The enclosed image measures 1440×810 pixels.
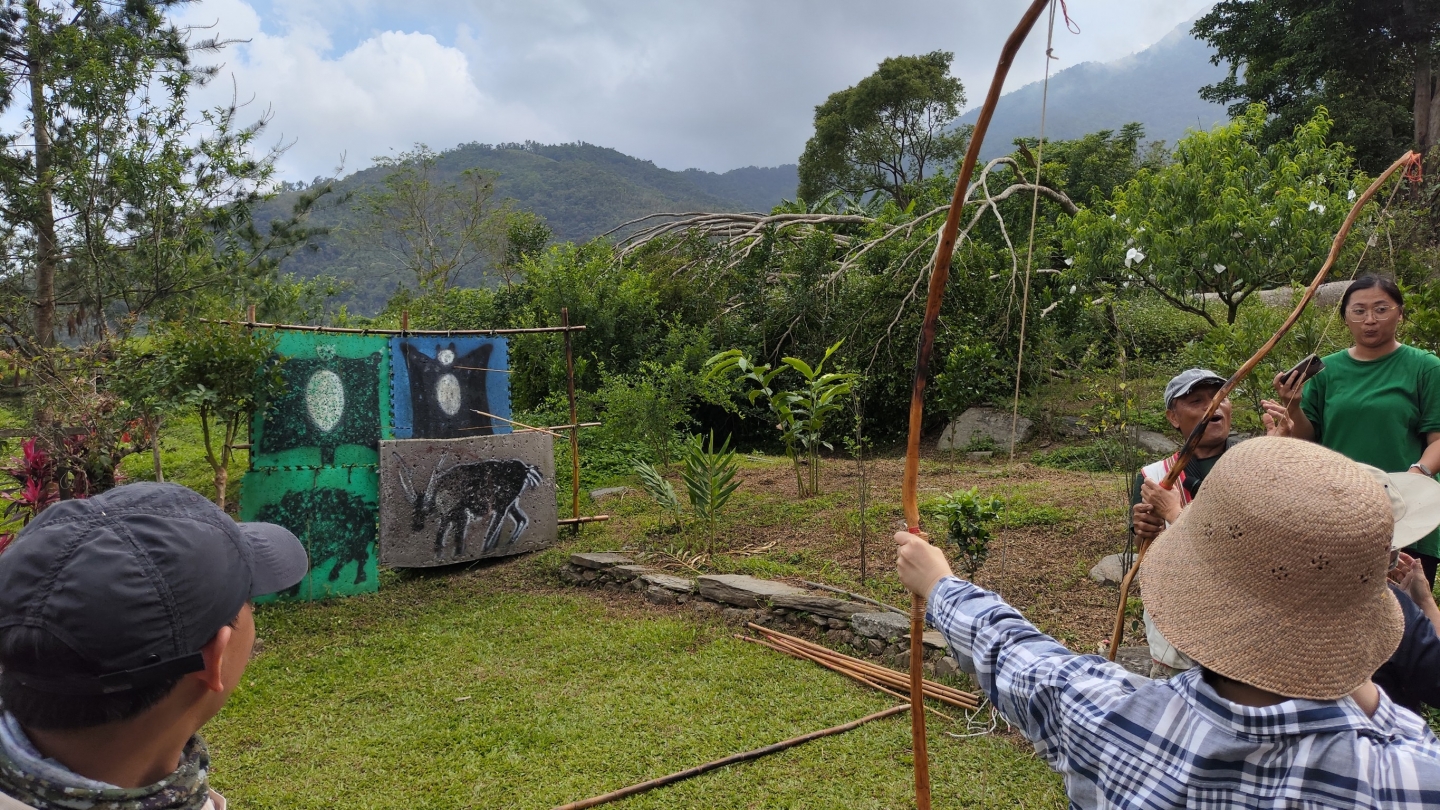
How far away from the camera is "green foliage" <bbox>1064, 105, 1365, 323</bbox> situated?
6.40 metres

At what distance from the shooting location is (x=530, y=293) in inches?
472

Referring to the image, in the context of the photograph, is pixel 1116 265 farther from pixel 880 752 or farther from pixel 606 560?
pixel 880 752

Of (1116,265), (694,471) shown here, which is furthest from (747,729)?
(1116,265)

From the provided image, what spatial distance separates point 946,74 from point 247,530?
88.1ft

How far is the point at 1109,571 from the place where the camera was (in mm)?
4645

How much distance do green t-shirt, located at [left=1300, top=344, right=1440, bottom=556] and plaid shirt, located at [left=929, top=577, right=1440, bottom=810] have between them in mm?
2039

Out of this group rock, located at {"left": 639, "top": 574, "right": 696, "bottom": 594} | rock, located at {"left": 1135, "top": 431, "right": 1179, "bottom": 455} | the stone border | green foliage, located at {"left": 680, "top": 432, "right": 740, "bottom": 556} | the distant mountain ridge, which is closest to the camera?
the stone border

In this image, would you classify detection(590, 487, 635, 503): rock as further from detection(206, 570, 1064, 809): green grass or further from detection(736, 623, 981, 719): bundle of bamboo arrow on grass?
detection(736, 623, 981, 719): bundle of bamboo arrow on grass

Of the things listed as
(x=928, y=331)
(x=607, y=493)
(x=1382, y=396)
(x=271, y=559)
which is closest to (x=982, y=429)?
(x=607, y=493)

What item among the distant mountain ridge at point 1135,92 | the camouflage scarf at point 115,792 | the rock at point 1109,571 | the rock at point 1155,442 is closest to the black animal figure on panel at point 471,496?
the rock at point 1109,571

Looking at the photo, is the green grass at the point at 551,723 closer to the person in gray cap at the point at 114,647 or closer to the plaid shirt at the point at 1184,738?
the plaid shirt at the point at 1184,738

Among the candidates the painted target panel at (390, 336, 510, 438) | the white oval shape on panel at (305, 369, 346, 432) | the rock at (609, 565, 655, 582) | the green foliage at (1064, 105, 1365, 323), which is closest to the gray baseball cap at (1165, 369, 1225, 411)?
the rock at (609, 565, 655, 582)

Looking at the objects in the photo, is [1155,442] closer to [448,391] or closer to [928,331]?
[448,391]

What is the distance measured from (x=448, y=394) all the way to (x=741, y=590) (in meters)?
3.16
